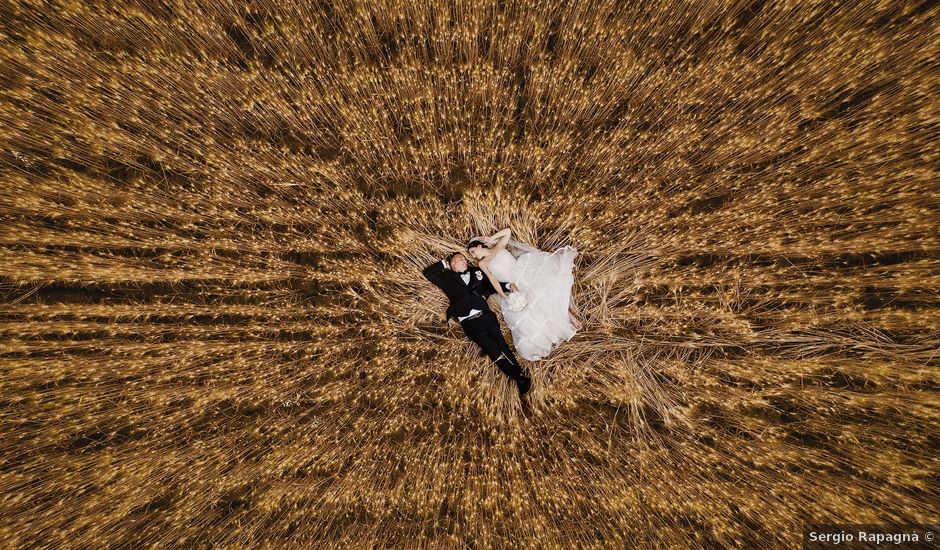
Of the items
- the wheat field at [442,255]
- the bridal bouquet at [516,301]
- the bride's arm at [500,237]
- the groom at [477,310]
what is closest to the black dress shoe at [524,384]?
the groom at [477,310]

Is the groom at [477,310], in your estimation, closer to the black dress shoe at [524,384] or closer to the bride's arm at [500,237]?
the black dress shoe at [524,384]

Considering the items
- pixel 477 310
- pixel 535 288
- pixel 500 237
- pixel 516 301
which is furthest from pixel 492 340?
pixel 500 237

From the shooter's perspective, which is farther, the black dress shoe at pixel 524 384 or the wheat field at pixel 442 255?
the black dress shoe at pixel 524 384

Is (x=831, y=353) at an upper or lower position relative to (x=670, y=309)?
lower

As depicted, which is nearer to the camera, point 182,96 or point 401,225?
point 182,96

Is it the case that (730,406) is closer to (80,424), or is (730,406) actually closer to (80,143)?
(80,424)

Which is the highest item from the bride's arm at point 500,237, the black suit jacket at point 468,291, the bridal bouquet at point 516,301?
the bride's arm at point 500,237

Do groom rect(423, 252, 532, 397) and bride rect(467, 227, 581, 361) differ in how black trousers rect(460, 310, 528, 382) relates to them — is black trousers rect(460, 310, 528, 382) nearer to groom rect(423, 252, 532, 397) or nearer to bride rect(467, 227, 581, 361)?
groom rect(423, 252, 532, 397)

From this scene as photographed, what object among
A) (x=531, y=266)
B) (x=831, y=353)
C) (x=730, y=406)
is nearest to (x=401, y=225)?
(x=531, y=266)
